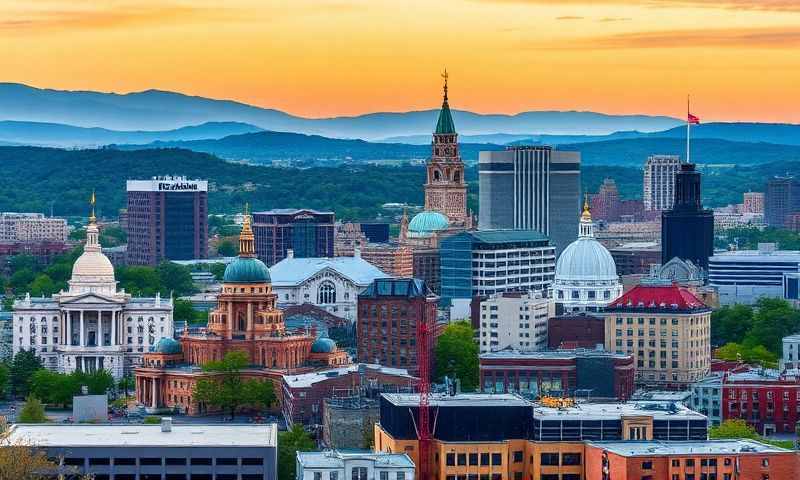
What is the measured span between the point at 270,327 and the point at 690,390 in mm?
31157

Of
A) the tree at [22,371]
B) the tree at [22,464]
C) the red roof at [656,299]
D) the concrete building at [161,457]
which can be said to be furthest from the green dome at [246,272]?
the tree at [22,464]

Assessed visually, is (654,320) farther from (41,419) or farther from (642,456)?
(642,456)

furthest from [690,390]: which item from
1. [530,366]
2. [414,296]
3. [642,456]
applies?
[642,456]

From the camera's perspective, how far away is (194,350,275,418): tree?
174m

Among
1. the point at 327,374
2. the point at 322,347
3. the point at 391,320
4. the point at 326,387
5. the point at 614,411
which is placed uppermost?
the point at 391,320

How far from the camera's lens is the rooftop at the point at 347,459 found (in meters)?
118

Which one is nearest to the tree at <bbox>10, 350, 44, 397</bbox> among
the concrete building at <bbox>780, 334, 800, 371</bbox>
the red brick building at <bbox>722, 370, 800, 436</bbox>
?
the red brick building at <bbox>722, 370, 800, 436</bbox>

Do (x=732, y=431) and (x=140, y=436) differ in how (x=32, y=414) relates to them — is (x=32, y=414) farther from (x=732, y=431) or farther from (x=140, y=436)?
(x=732, y=431)

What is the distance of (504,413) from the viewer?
125000 millimetres

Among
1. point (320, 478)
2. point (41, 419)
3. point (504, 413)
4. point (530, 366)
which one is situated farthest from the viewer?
point (530, 366)

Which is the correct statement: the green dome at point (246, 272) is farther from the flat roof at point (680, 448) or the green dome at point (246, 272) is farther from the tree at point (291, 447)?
the flat roof at point (680, 448)

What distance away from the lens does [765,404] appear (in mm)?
162625

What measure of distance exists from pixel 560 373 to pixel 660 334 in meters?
19.2

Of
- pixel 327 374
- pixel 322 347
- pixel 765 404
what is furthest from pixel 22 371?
Result: pixel 765 404
